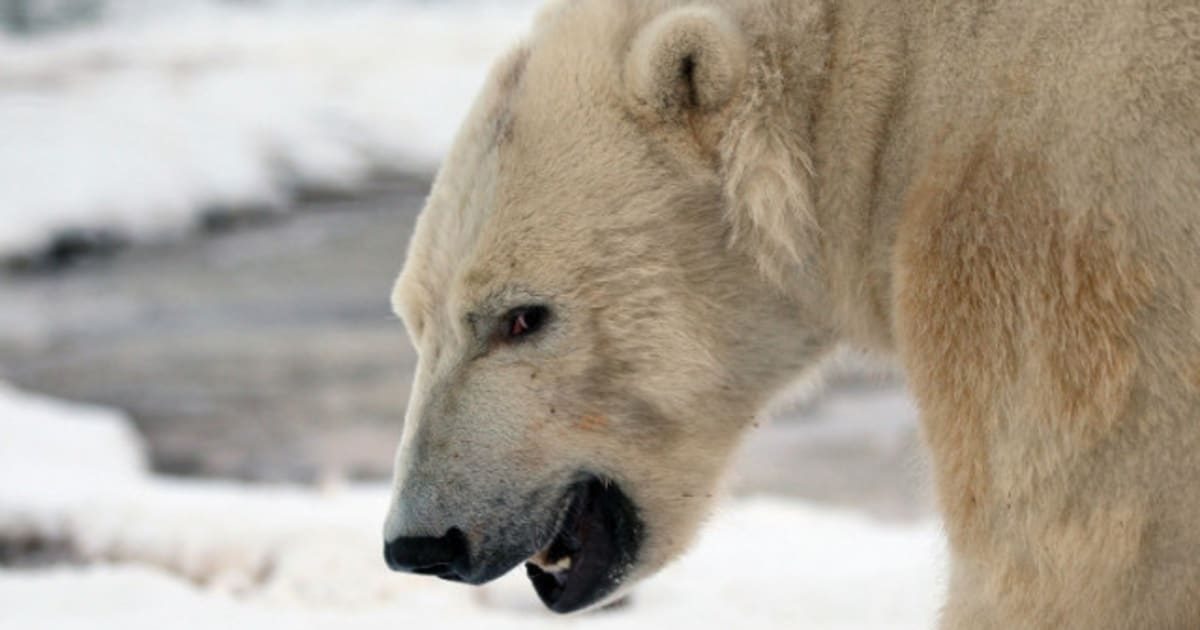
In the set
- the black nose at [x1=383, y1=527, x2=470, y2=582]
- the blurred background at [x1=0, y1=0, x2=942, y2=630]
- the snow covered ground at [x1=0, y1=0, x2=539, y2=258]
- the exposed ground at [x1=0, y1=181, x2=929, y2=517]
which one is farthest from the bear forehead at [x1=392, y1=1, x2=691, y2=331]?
the snow covered ground at [x1=0, y1=0, x2=539, y2=258]

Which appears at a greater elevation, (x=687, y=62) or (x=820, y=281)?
(x=687, y=62)

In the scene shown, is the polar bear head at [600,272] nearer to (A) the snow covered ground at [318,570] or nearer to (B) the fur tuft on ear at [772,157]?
(B) the fur tuft on ear at [772,157]

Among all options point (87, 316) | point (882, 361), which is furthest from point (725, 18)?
point (87, 316)

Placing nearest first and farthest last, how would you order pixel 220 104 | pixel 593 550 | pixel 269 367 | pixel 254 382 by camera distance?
1. pixel 593 550
2. pixel 254 382
3. pixel 269 367
4. pixel 220 104

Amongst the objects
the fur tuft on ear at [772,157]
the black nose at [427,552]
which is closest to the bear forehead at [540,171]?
the fur tuft on ear at [772,157]

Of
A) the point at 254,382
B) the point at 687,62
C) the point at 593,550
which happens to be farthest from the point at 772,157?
the point at 254,382

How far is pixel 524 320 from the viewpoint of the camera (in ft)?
8.56

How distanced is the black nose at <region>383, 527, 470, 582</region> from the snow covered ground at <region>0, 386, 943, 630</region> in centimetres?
170

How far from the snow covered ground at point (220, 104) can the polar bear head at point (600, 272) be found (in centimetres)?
873

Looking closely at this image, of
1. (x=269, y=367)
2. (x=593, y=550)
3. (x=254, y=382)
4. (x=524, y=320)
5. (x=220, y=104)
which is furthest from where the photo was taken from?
(x=220, y=104)

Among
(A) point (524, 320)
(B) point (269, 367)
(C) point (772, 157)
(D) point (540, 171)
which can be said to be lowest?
(A) point (524, 320)

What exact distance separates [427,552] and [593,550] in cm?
31

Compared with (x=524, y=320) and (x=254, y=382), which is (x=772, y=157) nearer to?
(x=524, y=320)

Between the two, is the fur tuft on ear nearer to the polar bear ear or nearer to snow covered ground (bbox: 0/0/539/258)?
the polar bear ear
